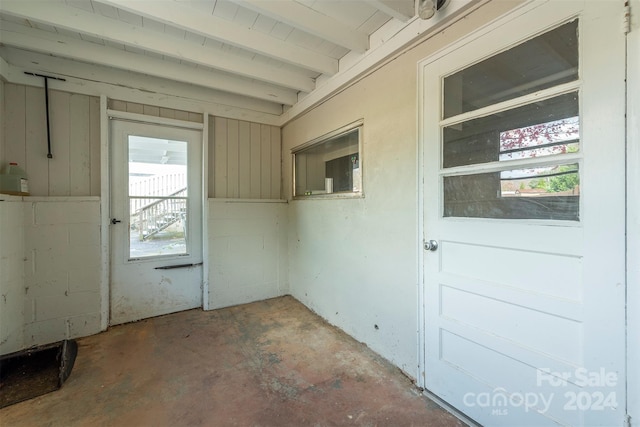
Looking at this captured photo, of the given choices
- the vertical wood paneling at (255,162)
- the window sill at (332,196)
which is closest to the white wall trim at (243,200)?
the vertical wood paneling at (255,162)

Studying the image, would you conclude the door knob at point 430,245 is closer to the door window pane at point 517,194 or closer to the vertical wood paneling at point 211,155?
the door window pane at point 517,194

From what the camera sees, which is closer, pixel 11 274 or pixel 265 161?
pixel 11 274

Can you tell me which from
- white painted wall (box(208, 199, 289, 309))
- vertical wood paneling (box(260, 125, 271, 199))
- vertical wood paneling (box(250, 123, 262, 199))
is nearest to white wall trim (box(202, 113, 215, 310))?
white painted wall (box(208, 199, 289, 309))

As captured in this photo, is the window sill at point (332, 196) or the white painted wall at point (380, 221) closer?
the white painted wall at point (380, 221)

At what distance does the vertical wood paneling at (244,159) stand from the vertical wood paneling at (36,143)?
178cm

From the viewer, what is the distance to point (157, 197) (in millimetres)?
2977

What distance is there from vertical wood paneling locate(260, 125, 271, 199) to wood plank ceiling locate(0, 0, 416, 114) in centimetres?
99

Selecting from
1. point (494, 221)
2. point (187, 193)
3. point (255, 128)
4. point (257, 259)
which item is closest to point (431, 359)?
point (494, 221)

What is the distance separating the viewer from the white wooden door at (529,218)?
3.57 feet

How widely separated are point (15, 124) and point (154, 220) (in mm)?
1355

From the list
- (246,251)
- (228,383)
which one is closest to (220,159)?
(246,251)

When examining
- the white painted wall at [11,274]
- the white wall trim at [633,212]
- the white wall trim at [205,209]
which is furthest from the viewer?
the white wall trim at [205,209]

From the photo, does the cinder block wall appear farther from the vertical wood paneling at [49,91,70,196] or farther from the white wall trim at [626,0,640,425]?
the white wall trim at [626,0,640,425]

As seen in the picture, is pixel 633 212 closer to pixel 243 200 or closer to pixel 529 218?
pixel 529 218
